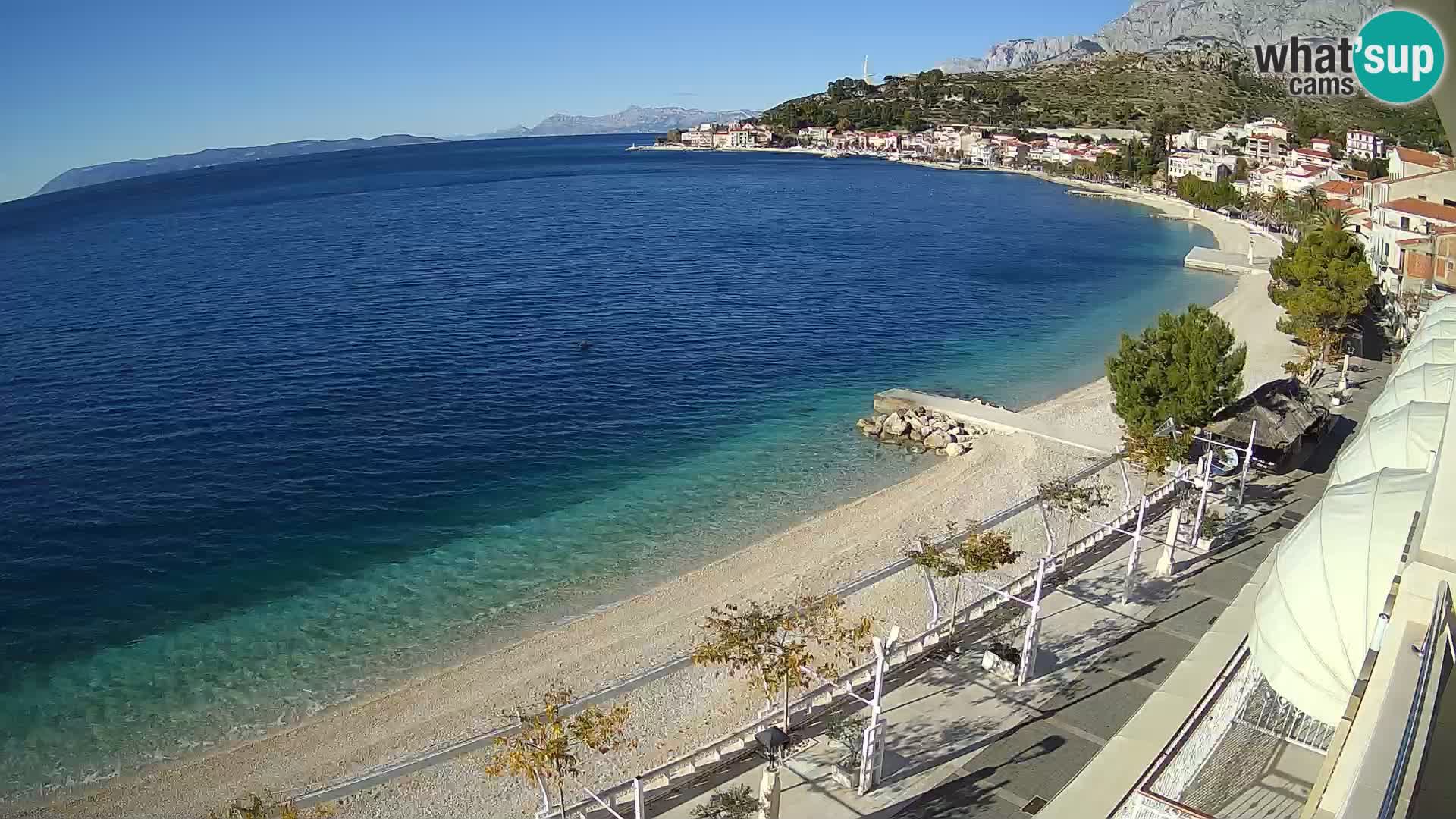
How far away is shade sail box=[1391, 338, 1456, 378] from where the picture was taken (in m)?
15.4

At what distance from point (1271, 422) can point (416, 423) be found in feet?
89.1

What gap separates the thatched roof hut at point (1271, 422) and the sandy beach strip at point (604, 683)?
4523 millimetres

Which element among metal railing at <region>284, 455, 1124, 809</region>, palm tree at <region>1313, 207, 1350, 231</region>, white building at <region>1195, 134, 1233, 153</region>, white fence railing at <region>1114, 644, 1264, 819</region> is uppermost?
white building at <region>1195, 134, 1233, 153</region>

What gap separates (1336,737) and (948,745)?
7235mm

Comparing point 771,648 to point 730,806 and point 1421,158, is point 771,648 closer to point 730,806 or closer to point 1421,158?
point 730,806

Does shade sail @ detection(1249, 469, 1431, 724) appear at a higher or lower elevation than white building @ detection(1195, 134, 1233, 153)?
lower

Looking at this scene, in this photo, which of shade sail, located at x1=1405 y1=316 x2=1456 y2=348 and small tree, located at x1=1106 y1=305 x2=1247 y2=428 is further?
small tree, located at x1=1106 y1=305 x2=1247 y2=428

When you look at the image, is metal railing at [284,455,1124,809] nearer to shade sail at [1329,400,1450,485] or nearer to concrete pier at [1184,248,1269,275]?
shade sail at [1329,400,1450,485]

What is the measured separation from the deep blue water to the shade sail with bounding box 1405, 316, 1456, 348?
1364 centimetres

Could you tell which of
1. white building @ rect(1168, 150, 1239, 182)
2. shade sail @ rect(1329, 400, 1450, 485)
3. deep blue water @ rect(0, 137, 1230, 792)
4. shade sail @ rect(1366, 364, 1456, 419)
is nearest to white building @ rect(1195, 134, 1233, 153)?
white building @ rect(1168, 150, 1239, 182)

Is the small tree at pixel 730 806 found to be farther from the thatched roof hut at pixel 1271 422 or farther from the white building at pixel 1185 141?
the white building at pixel 1185 141

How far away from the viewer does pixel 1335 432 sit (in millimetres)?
25422

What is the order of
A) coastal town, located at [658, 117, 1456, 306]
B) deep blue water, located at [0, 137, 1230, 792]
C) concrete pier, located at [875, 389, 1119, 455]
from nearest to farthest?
deep blue water, located at [0, 137, 1230, 792], concrete pier, located at [875, 389, 1119, 455], coastal town, located at [658, 117, 1456, 306]

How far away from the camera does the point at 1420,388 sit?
1407cm
